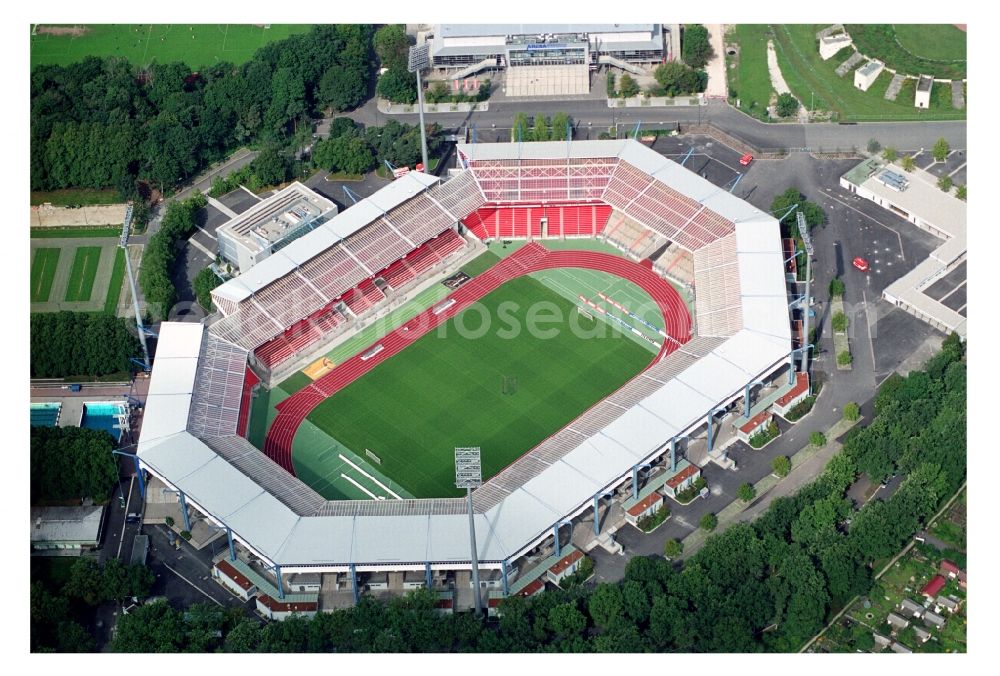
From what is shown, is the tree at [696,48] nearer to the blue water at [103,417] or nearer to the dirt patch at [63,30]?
the dirt patch at [63,30]

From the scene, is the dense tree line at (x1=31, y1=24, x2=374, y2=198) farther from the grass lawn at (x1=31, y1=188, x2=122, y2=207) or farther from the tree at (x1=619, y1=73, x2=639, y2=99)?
the tree at (x1=619, y1=73, x2=639, y2=99)

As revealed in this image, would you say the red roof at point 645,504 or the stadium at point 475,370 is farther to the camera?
the red roof at point 645,504

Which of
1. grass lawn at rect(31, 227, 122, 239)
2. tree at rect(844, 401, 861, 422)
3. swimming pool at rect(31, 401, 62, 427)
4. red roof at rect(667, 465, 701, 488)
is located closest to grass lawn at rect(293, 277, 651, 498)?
red roof at rect(667, 465, 701, 488)

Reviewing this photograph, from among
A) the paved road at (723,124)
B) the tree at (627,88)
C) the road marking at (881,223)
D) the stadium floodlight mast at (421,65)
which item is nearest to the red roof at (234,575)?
the stadium floodlight mast at (421,65)

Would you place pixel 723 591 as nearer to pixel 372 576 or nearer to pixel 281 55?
pixel 372 576

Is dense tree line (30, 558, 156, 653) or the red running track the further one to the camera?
the red running track

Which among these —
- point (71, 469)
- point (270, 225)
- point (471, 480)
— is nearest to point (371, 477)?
point (471, 480)
